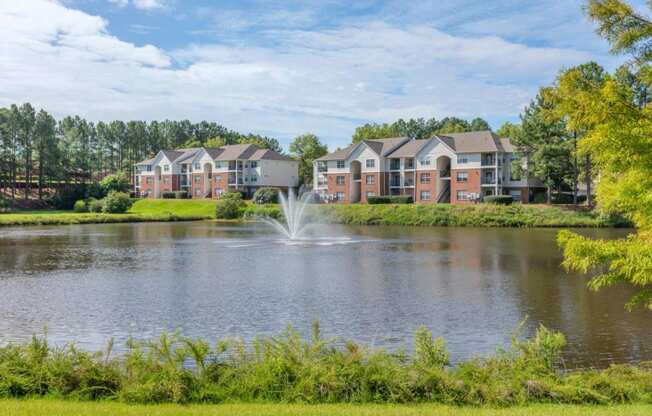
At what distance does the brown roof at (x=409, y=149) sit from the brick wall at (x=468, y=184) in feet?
24.4

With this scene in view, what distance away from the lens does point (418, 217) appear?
243 feet

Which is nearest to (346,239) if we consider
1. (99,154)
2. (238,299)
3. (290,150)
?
(238,299)

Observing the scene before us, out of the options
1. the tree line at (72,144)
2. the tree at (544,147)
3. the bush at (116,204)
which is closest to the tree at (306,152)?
the tree line at (72,144)

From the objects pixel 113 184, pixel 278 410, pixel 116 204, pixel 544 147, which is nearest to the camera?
pixel 278 410

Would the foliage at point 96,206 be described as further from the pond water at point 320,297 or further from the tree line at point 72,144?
the pond water at point 320,297

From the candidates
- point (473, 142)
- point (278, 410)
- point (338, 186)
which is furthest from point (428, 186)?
point (278, 410)

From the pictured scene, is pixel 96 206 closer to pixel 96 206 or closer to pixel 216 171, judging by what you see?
pixel 96 206

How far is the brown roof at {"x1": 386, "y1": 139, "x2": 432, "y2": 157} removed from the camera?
8928cm

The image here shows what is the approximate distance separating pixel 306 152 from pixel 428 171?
134 feet

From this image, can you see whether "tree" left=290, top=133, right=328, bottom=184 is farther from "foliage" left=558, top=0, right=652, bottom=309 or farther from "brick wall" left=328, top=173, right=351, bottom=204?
"foliage" left=558, top=0, right=652, bottom=309

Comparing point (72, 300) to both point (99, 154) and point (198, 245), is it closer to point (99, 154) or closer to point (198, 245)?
point (198, 245)

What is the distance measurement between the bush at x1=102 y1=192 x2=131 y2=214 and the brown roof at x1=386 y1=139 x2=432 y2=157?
4016 cm

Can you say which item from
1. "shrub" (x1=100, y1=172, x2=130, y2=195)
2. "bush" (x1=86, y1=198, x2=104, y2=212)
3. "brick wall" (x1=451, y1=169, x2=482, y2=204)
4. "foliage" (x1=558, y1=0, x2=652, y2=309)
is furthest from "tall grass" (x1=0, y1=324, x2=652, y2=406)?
"shrub" (x1=100, y1=172, x2=130, y2=195)

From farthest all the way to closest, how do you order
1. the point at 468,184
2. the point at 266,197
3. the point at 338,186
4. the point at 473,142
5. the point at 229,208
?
1. the point at 338,186
2. the point at 266,197
3. the point at 229,208
4. the point at 473,142
5. the point at 468,184
